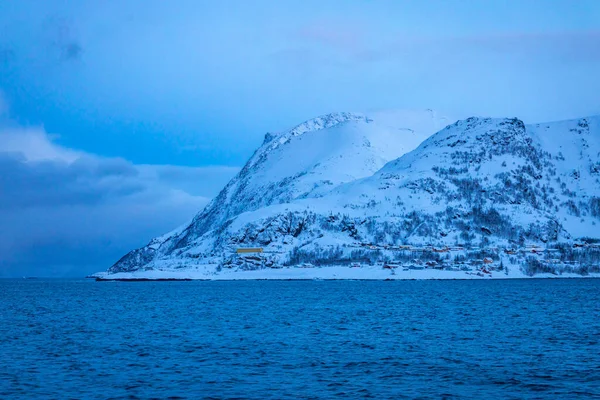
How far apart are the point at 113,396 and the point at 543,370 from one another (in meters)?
31.3

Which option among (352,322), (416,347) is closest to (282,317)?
(352,322)

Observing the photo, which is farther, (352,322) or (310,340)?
Result: (352,322)

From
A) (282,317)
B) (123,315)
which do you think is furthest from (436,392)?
(123,315)

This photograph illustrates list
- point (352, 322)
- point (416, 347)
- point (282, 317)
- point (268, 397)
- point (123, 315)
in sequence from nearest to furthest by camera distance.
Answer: point (268, 397)
point (416, 347)
point (352, 322)
point (282, 317)
point (123, 315)

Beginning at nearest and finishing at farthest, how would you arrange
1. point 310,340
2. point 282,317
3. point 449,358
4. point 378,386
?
point 378,386, point 449,358, point 310,340, point 282,317

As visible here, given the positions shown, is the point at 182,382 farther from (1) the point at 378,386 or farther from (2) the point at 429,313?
(2) the point at 429,313

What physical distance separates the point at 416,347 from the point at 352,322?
2732cm

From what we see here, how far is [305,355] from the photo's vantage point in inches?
2549

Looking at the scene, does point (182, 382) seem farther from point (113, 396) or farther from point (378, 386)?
point (378, 386)

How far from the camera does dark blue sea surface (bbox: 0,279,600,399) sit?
49.1 meters

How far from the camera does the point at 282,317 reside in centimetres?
10606

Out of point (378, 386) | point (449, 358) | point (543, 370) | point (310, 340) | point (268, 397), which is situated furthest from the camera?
point (310, 340)

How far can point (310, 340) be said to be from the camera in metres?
75.8

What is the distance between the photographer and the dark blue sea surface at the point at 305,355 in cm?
4909
